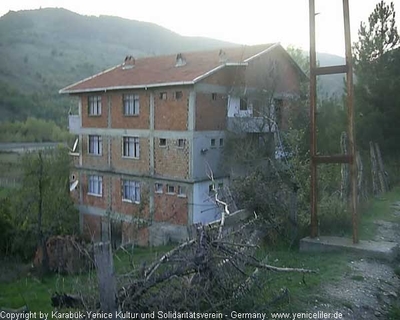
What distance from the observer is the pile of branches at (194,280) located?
13.3 ft

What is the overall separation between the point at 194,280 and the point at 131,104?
53.6ft

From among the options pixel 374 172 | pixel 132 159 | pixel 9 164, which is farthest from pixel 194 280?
pixel 9 164

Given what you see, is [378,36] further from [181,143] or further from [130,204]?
[130,204]

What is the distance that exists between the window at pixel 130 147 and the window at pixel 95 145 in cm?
166

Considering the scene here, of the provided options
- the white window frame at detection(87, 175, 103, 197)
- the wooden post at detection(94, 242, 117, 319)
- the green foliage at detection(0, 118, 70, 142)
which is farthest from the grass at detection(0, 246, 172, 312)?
the green foliage at detection(0, 118, 70, 142)

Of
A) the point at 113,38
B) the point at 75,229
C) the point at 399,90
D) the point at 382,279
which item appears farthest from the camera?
the point at 113,38

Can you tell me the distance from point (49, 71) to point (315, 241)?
53.2 metres

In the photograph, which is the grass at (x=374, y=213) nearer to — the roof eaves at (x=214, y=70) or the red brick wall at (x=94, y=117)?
the roof eaves at (x=214, y=70)

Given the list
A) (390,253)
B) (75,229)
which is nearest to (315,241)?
(390,253)

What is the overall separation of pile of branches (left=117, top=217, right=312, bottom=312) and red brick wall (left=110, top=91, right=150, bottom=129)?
14921mm

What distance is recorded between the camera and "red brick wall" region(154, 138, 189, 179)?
18.2 metres

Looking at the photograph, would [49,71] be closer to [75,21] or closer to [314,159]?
[75,21]

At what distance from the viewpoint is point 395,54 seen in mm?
18203

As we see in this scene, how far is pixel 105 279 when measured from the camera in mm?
3729
